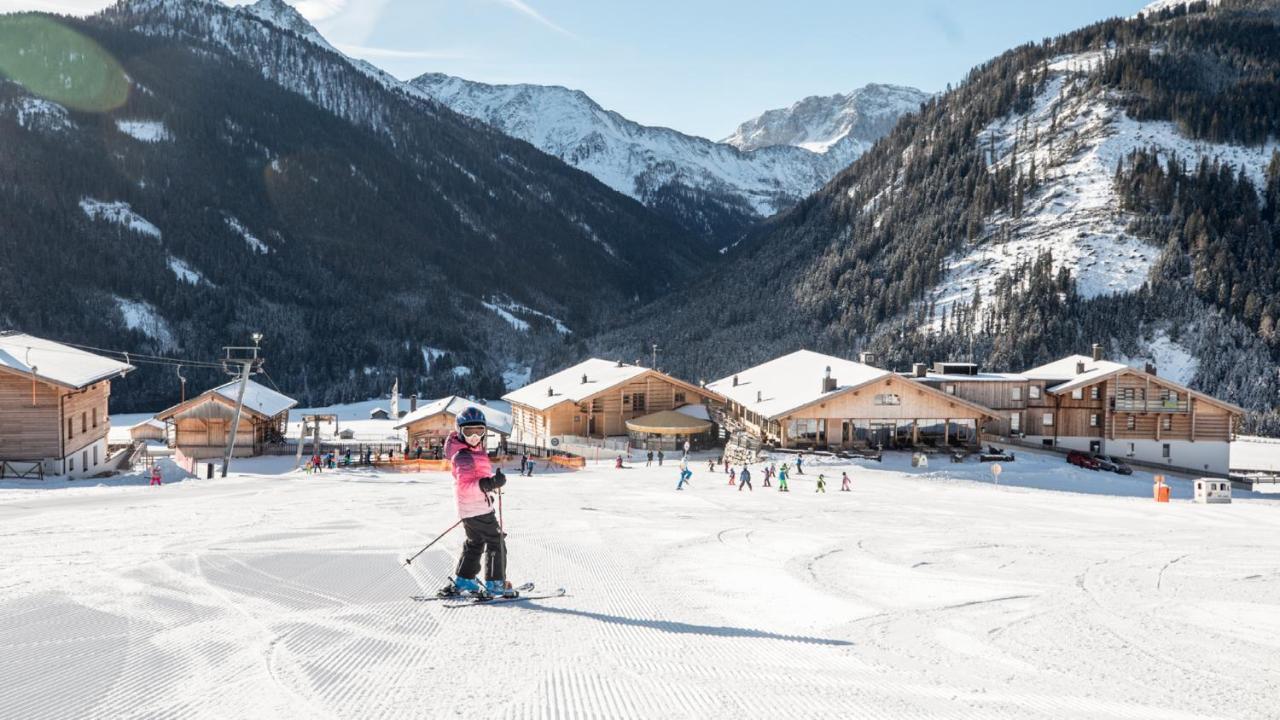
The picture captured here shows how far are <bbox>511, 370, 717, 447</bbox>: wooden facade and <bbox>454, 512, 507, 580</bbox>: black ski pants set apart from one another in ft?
128

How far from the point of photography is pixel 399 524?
1320 centimetres

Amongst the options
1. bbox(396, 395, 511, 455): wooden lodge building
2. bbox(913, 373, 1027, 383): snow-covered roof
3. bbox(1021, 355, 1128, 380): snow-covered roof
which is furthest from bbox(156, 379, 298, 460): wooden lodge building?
bbox(1021, 355, 1128, 380): snow-covered roof

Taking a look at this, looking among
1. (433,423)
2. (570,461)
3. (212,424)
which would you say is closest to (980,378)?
(570,461)

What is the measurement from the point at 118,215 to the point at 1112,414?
159697 millimetres

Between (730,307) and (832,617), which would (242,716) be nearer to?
(832,617)

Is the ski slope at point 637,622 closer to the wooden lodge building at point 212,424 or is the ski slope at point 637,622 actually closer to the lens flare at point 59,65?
the wooden lodge building at point 212,424

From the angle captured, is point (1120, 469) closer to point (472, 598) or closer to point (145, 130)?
point (472, 598)

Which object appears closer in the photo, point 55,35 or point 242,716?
point 242,716

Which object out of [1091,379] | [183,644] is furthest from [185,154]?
[183,644]

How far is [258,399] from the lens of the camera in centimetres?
4756

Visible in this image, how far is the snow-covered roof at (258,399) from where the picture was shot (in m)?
45.3

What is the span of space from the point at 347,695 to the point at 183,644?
196 centimetres

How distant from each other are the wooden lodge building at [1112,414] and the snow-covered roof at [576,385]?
769 inches

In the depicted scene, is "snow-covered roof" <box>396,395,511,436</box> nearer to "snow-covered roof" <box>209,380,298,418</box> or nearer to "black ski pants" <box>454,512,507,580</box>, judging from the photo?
"snow-covered roof" <box>209,380,298,418</box>
